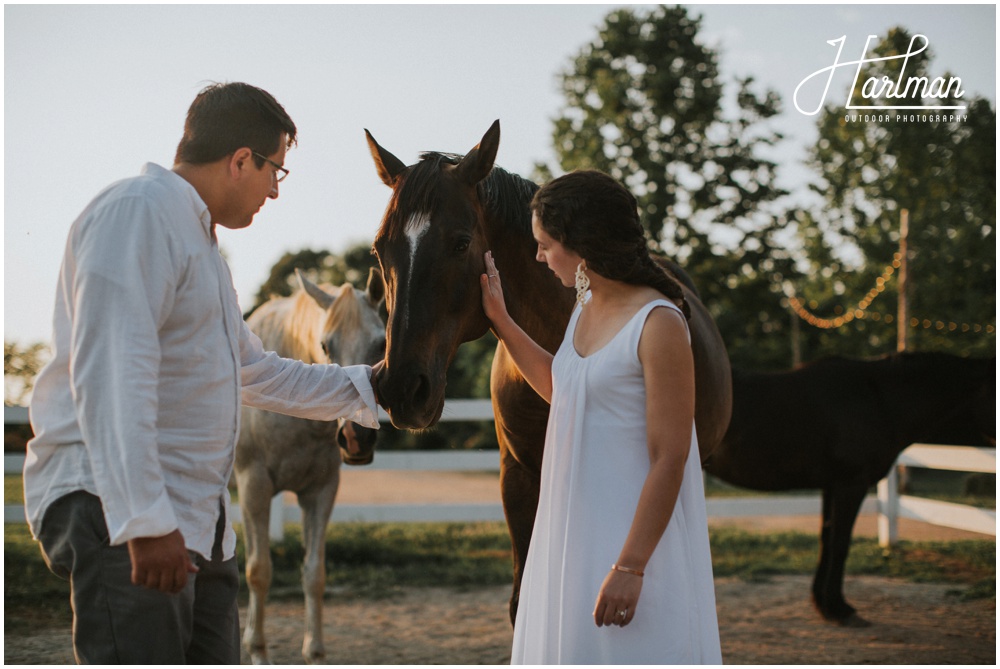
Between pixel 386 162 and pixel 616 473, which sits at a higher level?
pixel 386 162

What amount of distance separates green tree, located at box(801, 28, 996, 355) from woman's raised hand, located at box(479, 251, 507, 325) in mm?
16224

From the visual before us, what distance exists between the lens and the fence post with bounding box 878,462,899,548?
835 centimetres

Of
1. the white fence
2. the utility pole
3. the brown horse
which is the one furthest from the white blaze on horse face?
the utility pole

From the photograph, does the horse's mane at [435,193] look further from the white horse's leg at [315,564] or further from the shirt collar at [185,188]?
the white horse's leg at [315,564]

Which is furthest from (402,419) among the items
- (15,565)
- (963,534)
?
(963,534)

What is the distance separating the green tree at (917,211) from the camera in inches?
688

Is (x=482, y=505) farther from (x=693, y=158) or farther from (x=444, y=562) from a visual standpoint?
(x=693, y=158)

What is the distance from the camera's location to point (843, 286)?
1972cm

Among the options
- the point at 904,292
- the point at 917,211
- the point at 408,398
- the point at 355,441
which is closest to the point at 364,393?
the point at 408,398

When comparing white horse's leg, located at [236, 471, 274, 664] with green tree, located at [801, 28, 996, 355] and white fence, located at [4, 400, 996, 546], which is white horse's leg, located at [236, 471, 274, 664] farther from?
green tree, located at [801, 28, 996, 355]

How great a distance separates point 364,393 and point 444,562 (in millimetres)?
5605

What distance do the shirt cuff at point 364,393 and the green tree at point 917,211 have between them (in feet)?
54.3

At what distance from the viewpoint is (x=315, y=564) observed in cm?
493

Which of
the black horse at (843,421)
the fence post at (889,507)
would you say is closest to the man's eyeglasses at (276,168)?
A: the black horse at (843,421)
